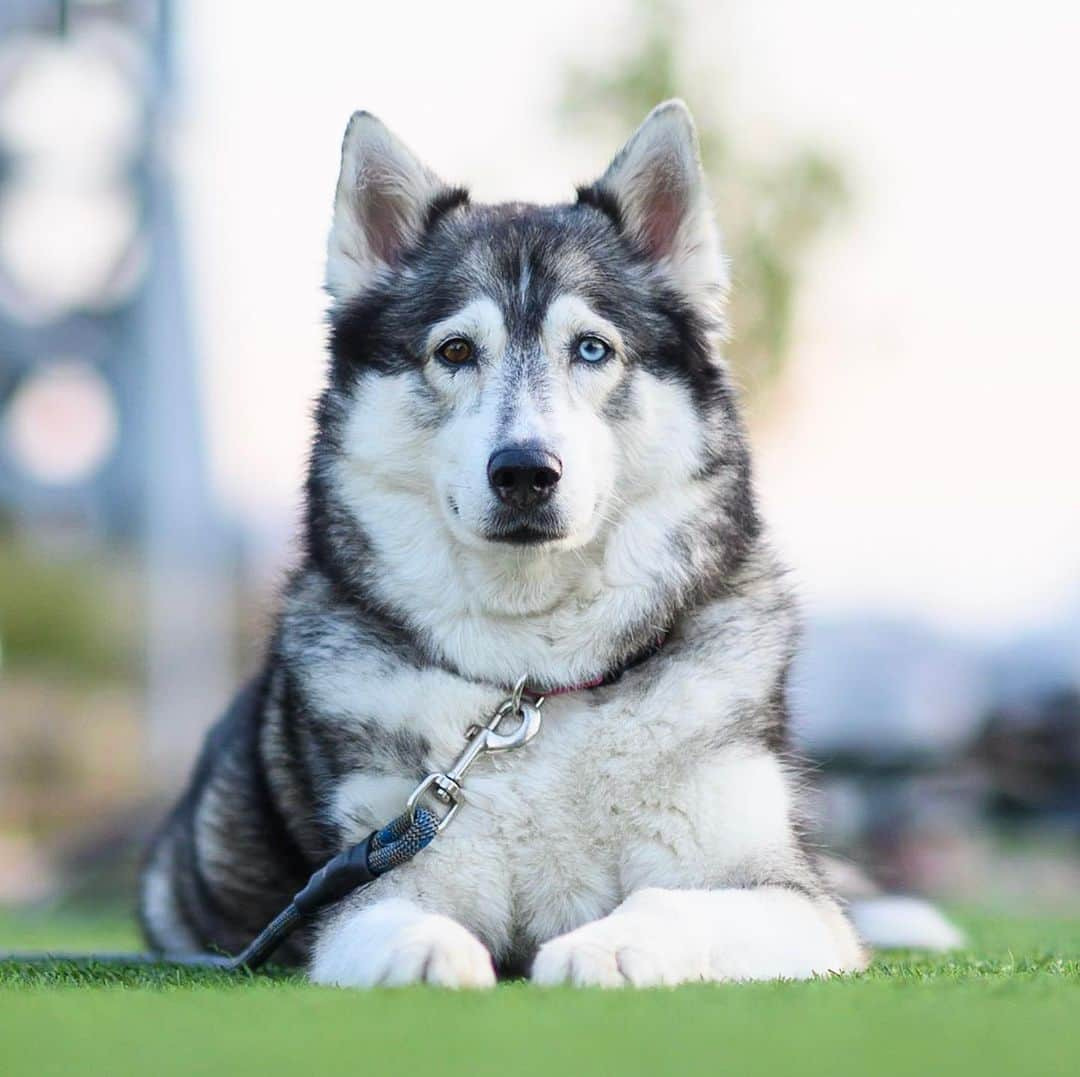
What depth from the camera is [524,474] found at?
12.0 feet

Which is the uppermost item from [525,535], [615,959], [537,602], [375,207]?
[375,207]

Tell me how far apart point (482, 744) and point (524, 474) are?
0.64m

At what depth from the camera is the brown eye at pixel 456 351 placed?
4012 mm

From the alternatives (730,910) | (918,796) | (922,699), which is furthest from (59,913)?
(922,699)

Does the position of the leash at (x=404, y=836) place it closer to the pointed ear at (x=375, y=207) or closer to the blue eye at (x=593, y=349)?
the blue eye at (x=593, y=349)

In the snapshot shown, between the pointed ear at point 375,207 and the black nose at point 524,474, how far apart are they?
3.17 ft

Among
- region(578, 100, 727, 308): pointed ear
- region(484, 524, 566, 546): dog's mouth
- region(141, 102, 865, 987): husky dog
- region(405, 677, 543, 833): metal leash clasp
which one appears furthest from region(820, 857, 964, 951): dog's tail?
region(578, 100, 727, 308): pointed ear

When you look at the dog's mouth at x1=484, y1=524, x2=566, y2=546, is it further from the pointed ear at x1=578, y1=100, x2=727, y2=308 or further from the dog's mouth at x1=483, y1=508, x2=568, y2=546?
the pointed ear at x1=578, y1=100, x2=727, y2=308

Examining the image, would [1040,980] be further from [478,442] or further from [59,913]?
[59,913]

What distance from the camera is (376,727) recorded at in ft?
12.4

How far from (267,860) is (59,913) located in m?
6.11

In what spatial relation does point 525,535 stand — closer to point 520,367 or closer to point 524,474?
point 524,474

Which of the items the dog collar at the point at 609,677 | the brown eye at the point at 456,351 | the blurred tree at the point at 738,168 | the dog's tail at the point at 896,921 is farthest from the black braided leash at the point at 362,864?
the blurred tree at the point at 738,168

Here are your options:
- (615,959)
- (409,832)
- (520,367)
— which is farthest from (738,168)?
(615,959)
